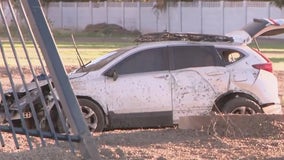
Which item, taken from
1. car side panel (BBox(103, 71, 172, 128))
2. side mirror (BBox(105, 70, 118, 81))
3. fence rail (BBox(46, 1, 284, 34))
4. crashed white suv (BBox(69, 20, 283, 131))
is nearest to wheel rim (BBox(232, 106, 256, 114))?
crashed white suv (BBox(69, 20, 283, 131))

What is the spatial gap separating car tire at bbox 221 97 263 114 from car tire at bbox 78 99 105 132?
202 cm

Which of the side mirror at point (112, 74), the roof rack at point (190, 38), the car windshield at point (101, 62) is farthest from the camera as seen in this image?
the roof rack at point (190, 38)

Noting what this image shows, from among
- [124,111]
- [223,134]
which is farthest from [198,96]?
[223,134]

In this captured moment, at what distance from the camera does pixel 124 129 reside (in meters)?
12.6

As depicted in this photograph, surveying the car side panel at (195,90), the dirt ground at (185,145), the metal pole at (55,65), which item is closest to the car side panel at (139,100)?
the car side panel at (195,90)

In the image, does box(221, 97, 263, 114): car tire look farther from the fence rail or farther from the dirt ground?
the fence rail

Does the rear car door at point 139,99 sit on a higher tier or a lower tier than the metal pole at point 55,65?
lower

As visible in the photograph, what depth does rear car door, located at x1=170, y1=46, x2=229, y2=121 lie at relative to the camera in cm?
1271

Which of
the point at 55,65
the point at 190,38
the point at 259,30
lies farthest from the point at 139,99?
the point at 55,65

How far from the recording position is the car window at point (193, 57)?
12984 mm

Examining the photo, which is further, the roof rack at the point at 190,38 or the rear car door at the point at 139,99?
the roof rack at the point at 190,38

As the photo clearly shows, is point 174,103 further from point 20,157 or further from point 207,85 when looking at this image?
point 20,157

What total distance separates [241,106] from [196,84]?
32.4 inches

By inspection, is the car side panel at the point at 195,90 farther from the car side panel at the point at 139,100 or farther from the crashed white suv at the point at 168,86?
the car side panel at the point at 139,100
